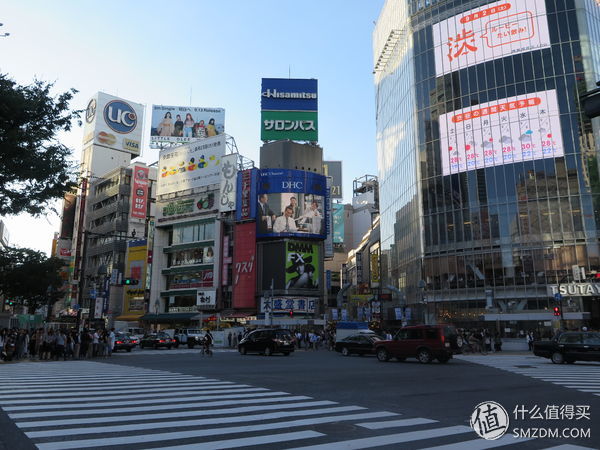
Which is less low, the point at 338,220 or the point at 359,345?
the point at 338,220

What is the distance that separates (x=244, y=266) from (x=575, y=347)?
4982cm

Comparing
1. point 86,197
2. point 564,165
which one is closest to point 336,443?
point 564,165

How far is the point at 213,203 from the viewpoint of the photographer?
7456cm

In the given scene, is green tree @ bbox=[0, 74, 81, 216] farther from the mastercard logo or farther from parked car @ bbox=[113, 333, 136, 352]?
the mastercard logo

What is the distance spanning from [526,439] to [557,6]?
200 feet

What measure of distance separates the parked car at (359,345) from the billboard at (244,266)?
3565cm

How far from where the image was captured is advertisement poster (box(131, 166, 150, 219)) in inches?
3489

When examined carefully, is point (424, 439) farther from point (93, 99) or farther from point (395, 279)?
point (93, 99)

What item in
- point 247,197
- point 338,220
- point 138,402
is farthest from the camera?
point 338,220

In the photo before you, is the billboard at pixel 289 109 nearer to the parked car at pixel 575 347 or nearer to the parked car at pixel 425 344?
the parked car at pixel 425 344

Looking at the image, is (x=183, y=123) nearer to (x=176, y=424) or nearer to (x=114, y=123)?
(x=114, y=123)

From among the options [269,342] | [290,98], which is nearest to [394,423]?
[269,342]

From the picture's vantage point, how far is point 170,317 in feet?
238

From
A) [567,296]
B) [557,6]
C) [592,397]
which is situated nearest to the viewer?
[592,397]
